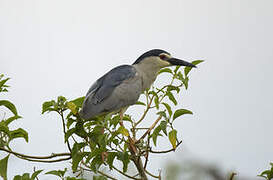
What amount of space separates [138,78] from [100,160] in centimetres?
121

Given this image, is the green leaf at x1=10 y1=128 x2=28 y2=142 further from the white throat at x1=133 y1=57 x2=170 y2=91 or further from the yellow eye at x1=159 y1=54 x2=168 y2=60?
the yellow eye at x1=159 y1=54 x2=168 y2=60

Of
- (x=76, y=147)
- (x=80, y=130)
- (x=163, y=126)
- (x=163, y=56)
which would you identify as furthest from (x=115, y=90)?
(x=163, y=126)

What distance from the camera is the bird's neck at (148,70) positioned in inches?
115

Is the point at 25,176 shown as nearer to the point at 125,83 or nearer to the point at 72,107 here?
the point at 72,107

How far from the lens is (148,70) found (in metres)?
2.97

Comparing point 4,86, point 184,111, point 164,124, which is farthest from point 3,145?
point 184,111

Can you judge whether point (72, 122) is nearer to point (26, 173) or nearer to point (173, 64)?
point (26, 173)

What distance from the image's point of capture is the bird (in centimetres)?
253

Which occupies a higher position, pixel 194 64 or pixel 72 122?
pixel 194 64

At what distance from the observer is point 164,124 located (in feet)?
5.34

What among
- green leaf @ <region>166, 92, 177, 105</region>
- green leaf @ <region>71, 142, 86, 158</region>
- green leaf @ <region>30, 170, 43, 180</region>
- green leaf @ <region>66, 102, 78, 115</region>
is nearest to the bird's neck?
green leaf @ <region>166, 92, 177, 105</region>

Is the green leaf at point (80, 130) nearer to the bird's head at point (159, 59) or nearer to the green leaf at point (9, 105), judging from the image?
the green leaf at point (9, 105)

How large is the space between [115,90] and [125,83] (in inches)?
4.3

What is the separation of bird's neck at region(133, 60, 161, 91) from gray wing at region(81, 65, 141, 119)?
10cm
